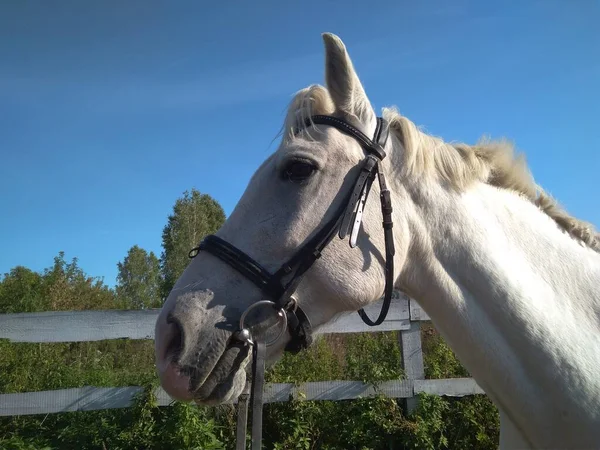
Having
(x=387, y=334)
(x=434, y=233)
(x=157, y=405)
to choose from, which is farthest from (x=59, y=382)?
(x=434, y=233)

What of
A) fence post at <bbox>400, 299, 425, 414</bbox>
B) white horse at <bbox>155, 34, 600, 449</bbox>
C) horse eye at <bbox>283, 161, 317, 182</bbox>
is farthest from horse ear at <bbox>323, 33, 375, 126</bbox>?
fence post at <bbox>400, 299, 425, 414</bbox>

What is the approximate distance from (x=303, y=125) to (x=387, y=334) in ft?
15.5

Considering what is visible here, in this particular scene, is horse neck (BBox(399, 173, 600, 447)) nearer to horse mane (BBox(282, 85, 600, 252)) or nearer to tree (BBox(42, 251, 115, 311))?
horse mane (BBox(282, 85, 600, 252))

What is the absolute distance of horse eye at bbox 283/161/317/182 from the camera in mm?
Answer: 1914

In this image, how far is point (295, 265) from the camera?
1765 millimetres

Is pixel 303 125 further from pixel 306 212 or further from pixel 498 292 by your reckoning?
pixel 498 292

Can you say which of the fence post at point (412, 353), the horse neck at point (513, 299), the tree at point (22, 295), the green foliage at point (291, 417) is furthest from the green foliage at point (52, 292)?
the horse neck at point (513, 299)

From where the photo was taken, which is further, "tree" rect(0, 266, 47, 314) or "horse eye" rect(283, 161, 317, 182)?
"tree" rect(0, 266, 47, 314)

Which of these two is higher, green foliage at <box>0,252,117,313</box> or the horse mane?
green foliage at <box>0,252,117,313</box>

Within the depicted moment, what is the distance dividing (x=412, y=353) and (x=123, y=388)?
327 centimetres

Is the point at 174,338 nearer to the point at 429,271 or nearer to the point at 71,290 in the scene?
the point at 429,271

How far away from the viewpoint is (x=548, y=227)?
2.10 m

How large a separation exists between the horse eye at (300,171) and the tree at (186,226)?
21369 mm

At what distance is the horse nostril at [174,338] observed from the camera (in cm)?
162
